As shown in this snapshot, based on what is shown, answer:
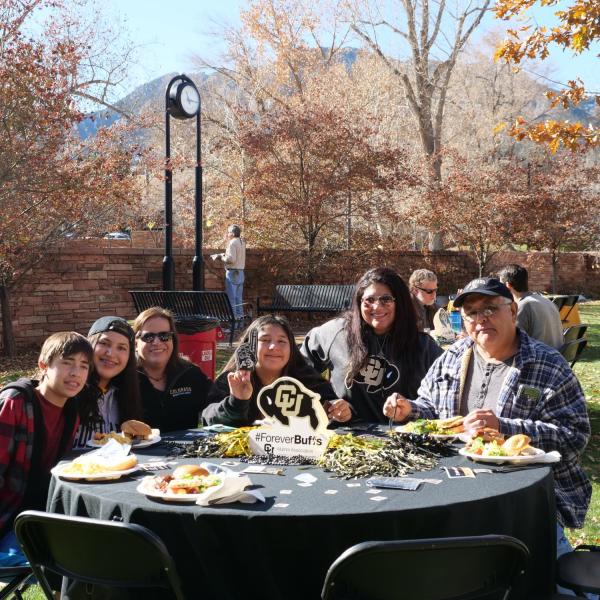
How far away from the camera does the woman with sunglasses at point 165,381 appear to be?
13.5ft

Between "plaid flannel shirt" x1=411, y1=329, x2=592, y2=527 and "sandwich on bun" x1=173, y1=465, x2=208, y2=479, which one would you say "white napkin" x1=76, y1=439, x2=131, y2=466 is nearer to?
"sandwich on bun" x1=173, y1=465, x2=208, y2=479

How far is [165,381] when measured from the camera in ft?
13.8

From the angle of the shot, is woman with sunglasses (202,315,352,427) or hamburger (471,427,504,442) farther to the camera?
woman with sunglasses (202,315,352,427)

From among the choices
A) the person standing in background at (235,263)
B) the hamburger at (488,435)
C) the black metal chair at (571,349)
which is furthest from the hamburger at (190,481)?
the person standing in background at (235,263)

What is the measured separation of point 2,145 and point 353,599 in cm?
852

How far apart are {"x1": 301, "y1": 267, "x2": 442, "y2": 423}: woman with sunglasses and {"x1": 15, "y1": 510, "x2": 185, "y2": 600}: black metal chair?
6.99 feet

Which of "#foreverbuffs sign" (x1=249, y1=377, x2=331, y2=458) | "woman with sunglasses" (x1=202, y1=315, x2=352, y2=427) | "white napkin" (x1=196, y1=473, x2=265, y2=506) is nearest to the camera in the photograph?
"white napkin" (x1=196, y1=473, x2=265, y2=506)

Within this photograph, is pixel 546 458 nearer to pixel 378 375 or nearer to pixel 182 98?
pixel 378 375

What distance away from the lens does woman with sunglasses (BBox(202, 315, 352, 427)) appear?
3547 millimetres

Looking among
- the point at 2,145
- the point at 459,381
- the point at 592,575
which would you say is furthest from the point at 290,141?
the point at 592,575

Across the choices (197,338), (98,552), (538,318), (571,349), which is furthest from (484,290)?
(197,338)

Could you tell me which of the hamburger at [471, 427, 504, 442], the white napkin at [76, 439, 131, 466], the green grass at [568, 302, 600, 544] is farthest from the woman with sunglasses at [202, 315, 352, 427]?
the green grass at [568, 302, 600, 544]

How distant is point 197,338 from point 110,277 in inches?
280

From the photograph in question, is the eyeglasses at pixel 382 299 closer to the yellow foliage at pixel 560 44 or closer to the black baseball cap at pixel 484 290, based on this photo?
the black baseball cap at pixel 484 290
